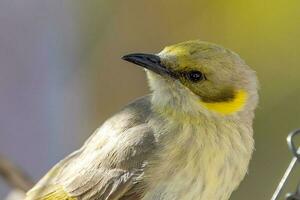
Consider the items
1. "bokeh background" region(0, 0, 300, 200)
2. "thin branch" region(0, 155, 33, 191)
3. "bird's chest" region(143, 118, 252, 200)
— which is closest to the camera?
"bird's chest" region(143, 118, 252, 200)

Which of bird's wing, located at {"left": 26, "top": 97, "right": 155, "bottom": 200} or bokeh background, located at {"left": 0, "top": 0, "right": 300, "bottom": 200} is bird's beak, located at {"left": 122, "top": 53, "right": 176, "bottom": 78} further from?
bokeh background, located at {"left": 0, "top": 0, "right": 300, "bottom": 200}

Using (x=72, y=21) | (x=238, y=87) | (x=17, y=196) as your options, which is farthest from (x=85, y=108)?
(x=238, y=87)

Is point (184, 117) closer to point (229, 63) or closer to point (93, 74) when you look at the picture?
point (229, 63)

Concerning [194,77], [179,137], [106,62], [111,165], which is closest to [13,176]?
[111,165]

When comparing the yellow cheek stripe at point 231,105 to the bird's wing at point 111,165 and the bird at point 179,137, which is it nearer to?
the bird at point 179,137

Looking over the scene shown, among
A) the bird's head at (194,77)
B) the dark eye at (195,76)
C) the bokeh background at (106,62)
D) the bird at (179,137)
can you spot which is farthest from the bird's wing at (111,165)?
the bokeh background at (106,62)

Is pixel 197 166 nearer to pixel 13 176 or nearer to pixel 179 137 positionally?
pixel 179 137

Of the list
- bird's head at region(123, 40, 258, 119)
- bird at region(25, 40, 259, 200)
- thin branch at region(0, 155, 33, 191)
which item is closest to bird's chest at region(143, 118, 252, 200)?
bird at region(25, 40, 259, 200)
